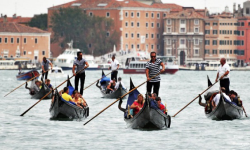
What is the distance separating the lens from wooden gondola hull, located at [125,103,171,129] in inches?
550

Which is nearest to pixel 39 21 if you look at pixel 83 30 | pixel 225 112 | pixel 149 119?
pixel 83 30

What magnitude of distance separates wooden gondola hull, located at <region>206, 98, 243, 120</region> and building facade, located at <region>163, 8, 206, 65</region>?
227ft

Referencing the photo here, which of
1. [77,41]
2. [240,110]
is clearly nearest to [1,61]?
[77,41]

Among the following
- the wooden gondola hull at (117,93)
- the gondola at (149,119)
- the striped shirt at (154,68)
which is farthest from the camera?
the wooden gondola hull at (117,93)

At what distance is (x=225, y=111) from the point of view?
15.9 m

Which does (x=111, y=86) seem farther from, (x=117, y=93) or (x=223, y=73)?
(x=223, y=73)

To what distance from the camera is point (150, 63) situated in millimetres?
15195

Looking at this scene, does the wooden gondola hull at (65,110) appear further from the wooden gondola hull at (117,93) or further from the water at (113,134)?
the wooden gondola hull at (117,93)

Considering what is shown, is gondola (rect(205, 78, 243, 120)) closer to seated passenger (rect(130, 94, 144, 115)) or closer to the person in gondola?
seated passenger (rect(130, 94, 144, 115))

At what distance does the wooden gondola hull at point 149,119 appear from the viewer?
1397 centimetres

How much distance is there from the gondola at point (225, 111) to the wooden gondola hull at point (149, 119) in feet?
4.59

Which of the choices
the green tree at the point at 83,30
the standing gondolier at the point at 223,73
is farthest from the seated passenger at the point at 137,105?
the green tree at the point at 83,30

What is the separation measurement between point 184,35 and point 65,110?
71.1m

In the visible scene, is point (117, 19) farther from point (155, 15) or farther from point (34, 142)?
point (34, 142)
